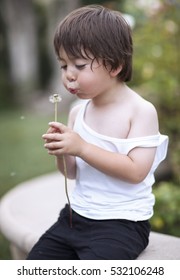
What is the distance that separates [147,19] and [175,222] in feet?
6.16

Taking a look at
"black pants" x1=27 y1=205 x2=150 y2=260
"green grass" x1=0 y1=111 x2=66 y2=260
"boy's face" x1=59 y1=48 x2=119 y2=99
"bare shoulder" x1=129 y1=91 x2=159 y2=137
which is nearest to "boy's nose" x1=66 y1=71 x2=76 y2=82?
"boy's face" x1=59 y1=48 x2=119 y2=99

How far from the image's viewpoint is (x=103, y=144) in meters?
2.20

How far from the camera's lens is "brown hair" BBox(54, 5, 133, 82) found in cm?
208

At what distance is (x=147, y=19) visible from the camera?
196 inches

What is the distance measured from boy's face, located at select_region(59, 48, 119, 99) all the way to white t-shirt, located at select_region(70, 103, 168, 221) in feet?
0.58

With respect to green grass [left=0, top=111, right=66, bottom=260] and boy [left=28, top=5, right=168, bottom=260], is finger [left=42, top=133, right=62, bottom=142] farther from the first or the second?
green grass [left=0, top=111, right=66, bottom=260]

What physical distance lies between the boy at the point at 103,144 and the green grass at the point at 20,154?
1570 mm

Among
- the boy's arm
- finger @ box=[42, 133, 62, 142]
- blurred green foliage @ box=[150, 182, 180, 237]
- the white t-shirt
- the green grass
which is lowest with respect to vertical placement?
the green grass

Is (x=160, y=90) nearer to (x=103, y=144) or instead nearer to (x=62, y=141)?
(x=103, y=144)

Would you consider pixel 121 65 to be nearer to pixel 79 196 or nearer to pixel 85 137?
pixel 85 137

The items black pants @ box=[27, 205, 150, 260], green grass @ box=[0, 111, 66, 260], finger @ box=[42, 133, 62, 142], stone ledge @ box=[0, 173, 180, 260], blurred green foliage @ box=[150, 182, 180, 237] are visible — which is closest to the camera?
finger @ box=[42, 133, 62, 142]

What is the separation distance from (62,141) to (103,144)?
212 mm

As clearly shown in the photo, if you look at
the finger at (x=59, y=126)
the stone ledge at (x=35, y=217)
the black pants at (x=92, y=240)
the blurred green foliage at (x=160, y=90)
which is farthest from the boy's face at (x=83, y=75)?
the blurred green foliage at (x=160, y=90)

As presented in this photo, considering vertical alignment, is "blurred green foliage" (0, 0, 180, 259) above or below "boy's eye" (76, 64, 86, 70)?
below
